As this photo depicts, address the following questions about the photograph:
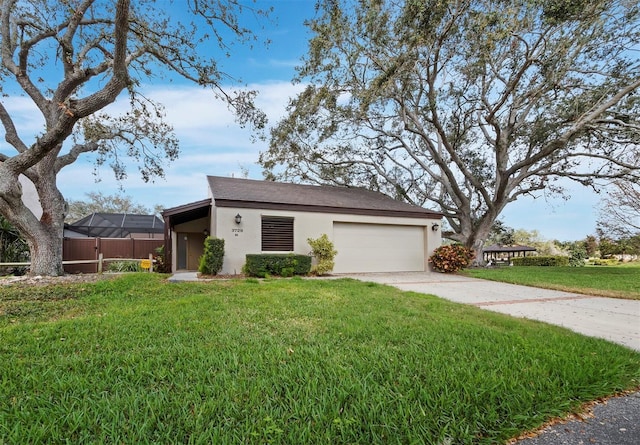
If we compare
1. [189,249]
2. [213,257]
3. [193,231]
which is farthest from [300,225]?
[189,249]

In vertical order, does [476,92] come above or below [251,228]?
above

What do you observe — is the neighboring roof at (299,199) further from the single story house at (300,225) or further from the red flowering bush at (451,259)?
the red flowering bush at (451,259)

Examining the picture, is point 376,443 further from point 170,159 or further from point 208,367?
point 170,159

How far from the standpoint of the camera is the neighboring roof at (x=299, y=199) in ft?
36.0

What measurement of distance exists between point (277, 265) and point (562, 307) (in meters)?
7.53

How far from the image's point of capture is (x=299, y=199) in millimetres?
12281

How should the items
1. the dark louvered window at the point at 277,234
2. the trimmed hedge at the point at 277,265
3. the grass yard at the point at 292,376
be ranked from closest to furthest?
the grass yard at the point at 292,376, the trimmed hedge at the point at 277,265, the dark louvered window at the point at 277,234

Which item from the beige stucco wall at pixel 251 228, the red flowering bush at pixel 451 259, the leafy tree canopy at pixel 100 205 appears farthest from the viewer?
the leafy tree canopy at pixel 100 205

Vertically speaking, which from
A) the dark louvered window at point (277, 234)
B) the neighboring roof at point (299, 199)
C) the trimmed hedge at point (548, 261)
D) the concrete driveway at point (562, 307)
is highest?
the neighboring roof at point (299, 199)

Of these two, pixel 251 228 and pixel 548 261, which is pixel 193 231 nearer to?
pixel 251 228

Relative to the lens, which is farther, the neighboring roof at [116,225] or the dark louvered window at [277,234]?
the neighboring roof at [116,225]

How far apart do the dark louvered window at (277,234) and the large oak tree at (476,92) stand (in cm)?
604

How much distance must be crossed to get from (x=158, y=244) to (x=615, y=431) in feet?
50.1

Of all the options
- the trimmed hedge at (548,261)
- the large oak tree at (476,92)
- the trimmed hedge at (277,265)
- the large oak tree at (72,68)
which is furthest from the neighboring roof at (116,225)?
the trimmed hedge at (548,261)
